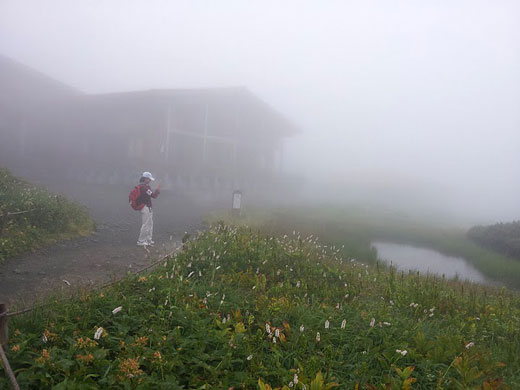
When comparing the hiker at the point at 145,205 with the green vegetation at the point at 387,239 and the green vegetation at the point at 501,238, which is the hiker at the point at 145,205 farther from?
the green vegetation at the point at 501,238

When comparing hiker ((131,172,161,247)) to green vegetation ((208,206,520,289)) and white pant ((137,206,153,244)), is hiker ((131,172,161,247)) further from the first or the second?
green vegetation ((208,206,520,289))

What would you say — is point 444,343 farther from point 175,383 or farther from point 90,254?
point 90,254

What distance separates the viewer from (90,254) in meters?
7.70

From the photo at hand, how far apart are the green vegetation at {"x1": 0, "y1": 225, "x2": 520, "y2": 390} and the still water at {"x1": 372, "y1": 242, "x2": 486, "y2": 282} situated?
537 centimetres

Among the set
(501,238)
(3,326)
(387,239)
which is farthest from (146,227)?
(501,238)

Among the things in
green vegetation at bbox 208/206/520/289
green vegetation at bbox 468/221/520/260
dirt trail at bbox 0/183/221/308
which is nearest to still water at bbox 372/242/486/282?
green vegetation at bbox 208/206/520/289

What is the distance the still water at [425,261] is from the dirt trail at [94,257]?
617 centimetres

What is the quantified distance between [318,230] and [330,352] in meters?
9.74

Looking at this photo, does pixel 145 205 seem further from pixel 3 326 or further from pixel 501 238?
pixel 501 238

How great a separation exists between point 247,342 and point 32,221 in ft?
24.1

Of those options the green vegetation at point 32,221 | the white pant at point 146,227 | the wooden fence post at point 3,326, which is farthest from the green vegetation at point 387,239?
the wooden fence post at point 3,326

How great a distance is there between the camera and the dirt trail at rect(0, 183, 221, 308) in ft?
18.1

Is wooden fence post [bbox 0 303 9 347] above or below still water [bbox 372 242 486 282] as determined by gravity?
above

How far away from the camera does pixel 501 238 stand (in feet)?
45.3
